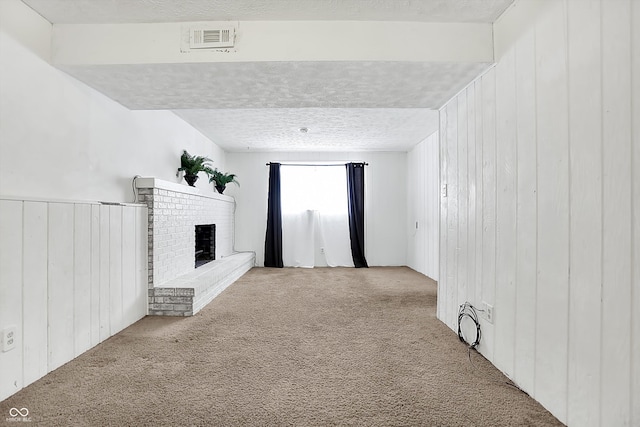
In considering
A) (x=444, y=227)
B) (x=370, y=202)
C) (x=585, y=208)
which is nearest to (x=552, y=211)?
(x=585, y=208)

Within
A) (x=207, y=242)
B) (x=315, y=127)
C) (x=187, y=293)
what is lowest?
(x=187, y=293)

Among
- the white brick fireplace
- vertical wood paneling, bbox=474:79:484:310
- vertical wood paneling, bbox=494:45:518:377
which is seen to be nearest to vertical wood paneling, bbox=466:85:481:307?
vertical wood paneling, bbox=474:79:484:310

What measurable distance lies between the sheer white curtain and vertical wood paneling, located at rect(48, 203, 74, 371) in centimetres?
430

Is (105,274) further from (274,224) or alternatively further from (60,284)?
(274,224)

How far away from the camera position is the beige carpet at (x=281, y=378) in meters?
1.51

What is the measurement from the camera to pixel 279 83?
7.72ft

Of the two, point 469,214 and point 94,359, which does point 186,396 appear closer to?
point 94,359

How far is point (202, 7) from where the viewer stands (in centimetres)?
191

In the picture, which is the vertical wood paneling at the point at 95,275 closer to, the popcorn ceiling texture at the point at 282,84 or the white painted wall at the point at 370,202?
the popcorn ceiling texture at the point at 282,84

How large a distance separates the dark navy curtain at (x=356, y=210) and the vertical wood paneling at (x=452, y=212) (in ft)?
11.1

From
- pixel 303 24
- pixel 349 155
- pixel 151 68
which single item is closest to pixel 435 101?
pixel 303 24

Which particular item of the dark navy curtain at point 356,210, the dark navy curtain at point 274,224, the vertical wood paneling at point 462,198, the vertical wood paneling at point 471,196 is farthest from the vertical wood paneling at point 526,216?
the dark navy curtain at point 274,224

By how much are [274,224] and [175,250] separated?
275cm

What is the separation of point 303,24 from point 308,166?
4.27 m
